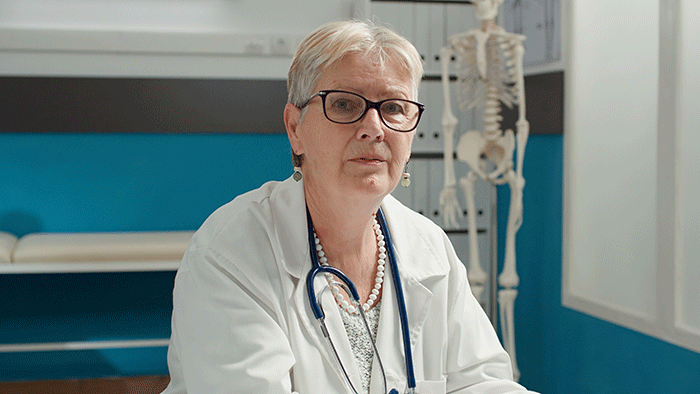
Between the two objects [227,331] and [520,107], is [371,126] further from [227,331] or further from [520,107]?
[520,107]

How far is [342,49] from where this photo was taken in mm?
1127

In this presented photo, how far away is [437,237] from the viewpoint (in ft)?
4.59

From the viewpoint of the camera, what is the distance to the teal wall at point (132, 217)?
2867 millimetres

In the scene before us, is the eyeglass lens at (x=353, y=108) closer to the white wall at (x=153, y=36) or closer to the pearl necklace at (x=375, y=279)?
the pearl necklace at (x=375, y=279)

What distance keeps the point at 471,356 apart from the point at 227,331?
0.51 meters

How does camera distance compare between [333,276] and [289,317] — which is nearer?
[289,317]

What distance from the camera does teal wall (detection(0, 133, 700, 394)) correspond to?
2.87 m

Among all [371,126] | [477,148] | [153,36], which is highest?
[153,36]

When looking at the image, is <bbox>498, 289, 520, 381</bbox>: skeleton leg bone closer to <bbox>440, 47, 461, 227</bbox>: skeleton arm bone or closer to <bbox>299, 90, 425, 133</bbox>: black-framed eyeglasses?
<bbox>440, 47, 461, 227</bbox>: skeleton arm bone

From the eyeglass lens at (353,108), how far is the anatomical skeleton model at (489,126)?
61.1 inches

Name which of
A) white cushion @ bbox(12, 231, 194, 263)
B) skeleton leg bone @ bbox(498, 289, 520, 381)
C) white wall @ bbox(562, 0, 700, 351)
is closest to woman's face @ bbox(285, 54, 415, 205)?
white wall @ bbox(562, 0, 700, 351)

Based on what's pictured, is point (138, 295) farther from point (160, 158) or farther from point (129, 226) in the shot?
point (160, 158)

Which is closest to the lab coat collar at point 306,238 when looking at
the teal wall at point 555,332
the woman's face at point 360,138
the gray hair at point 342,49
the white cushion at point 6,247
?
the woman's face at point 360,138

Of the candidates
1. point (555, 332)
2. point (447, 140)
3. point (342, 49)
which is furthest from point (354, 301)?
point (555, 332)
